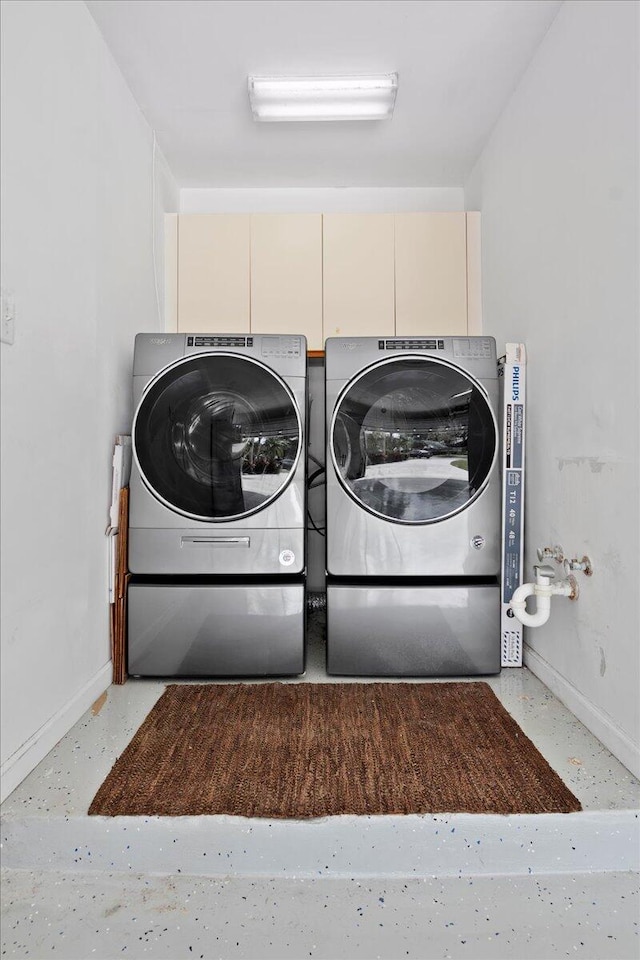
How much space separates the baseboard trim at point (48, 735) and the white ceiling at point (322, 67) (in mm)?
2188

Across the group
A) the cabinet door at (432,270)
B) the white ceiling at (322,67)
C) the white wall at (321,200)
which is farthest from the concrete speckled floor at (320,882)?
the white wall at (321,200)

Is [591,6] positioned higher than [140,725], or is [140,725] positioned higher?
[591,6]

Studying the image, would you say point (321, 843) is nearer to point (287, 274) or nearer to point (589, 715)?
point (589, 715)

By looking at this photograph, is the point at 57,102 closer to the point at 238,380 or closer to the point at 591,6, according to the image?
the point at 238,380

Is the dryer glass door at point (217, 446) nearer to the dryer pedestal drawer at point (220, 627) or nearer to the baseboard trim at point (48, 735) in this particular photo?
the dryer pedestal drawer at point (220, 627)

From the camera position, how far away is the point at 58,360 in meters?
1.58

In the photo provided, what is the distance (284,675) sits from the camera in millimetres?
1990

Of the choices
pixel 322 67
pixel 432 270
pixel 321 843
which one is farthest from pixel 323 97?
pixel 321 843

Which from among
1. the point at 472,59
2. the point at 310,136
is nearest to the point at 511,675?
the point at 472,59

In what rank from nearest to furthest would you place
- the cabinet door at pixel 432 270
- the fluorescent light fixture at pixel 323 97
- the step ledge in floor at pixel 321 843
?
1. the step ledge in floor at pixel 321 843
2. the fluorescent light fixture at pixel 323 97
3. the cabinet door at pixel 432 270

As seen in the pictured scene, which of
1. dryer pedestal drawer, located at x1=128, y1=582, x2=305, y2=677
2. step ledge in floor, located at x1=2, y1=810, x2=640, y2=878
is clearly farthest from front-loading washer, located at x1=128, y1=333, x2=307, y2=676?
step ledge in floor, located at x1=2, y1=810, x2=640, y2=878

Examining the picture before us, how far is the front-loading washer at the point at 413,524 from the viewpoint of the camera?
195 cm

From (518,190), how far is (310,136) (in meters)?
0.96

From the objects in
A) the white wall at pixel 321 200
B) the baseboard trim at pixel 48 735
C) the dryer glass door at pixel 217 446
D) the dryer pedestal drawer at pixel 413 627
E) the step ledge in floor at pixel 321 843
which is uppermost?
the white wall at pixel 321 200
